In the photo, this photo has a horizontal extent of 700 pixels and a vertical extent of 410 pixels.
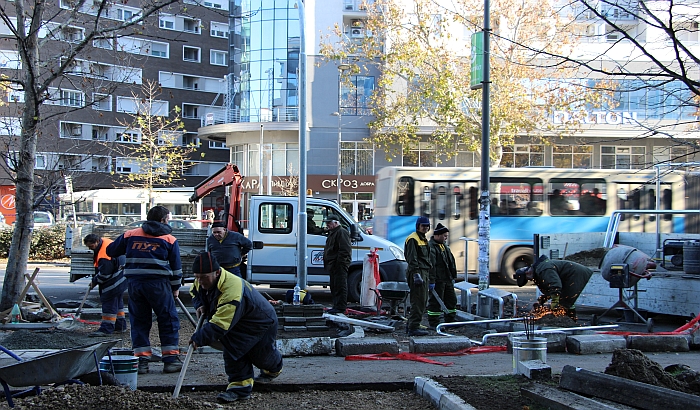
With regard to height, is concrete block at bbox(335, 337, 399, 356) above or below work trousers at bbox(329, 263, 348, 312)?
below

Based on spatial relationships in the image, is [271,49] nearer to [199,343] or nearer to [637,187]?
[637,187]

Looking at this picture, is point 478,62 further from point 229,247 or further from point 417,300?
point 229,247

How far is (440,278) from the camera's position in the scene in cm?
1049

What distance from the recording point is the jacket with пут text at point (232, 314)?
5496 millimetres

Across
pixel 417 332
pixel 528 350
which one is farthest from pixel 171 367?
pixel 417 332

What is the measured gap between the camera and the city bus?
723 inches

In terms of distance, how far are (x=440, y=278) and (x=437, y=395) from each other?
189 inches

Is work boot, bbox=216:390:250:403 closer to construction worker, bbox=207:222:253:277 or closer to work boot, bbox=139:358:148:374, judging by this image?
work boot, bbox=139:358:148:374

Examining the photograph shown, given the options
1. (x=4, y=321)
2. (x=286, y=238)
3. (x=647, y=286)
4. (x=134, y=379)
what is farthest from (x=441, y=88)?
(x=134, y=379)

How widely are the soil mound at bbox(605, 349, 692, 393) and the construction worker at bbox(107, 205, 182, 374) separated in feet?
14.6

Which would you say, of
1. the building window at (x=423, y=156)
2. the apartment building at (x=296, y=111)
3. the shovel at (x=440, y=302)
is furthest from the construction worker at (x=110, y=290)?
the apartment building at (x=296, y=111)

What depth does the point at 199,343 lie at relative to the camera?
5.49m

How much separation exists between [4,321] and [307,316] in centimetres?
468

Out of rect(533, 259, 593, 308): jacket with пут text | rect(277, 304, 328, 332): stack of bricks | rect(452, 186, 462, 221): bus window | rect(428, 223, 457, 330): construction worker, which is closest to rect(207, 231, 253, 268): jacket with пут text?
rect(277, 304, 328, 332): stack of bricks
